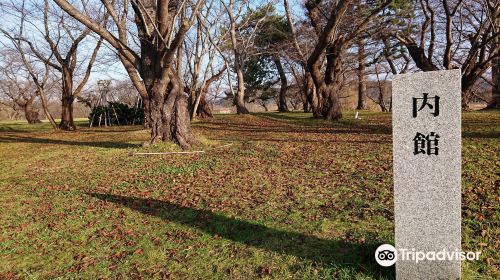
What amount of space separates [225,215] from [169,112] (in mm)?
5988

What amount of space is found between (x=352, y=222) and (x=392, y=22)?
13582 mm

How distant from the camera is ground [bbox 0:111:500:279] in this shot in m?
3.59

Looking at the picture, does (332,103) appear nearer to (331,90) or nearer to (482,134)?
(331,90)

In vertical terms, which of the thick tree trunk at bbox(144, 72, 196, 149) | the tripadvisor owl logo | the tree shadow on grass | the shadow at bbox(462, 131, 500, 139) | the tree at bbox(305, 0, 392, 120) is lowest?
the tree shadow on grass

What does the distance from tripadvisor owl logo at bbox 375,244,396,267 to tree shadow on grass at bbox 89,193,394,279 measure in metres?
0.06

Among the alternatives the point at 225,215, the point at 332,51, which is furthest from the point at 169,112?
the point at 332,51

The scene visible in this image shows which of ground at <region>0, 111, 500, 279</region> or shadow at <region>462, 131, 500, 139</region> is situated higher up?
shadow at <region>462, 131, 500, 139</region>

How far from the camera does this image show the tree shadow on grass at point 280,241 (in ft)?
11.1

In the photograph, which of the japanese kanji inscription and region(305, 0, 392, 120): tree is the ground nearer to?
the japanese kanji inscription

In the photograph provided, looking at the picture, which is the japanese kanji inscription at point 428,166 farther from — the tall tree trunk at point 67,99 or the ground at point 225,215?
the tall tree trunk at point 67,99

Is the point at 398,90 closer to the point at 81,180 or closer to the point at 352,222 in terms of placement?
the point at 352,222

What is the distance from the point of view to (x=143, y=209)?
5535 millimetres

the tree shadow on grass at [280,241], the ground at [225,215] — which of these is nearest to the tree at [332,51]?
the ground at [225,215]

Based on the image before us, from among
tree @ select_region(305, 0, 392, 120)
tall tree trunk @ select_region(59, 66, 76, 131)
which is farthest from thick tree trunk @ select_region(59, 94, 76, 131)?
tree @ select_region(305, 0, 392, 120)
